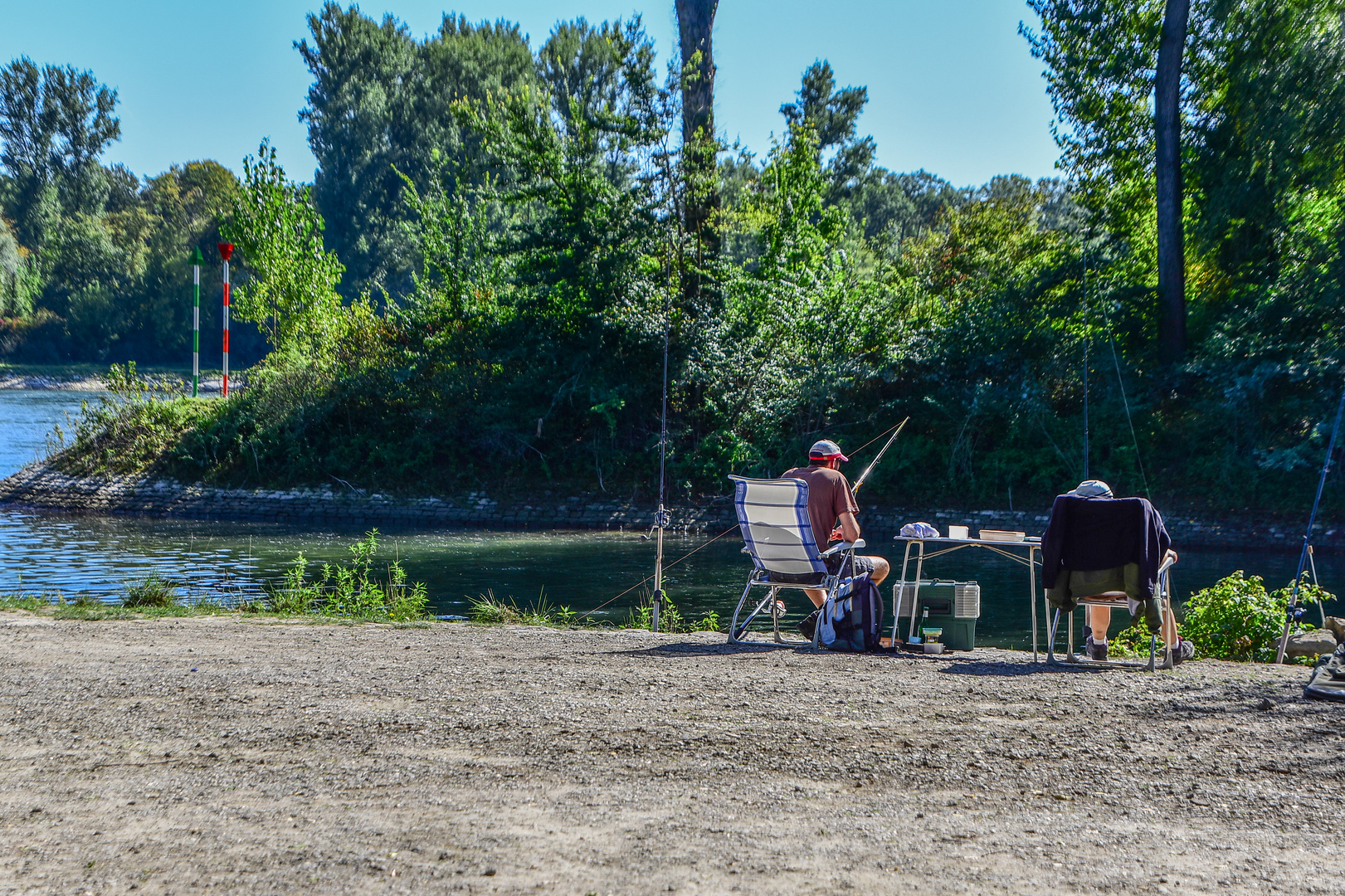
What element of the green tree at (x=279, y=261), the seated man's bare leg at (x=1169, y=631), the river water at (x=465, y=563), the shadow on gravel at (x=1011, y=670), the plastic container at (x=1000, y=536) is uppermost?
the green tree at (x=279, y=261)

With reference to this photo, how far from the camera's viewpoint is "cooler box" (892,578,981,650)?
7.36 m

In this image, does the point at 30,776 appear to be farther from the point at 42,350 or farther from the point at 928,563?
the point at 42,350

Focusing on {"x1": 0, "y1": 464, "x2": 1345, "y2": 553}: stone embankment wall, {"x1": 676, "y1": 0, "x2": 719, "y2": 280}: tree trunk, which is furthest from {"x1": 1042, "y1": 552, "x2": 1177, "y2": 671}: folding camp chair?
{"x1": 676, "y1": 0, "x2": 719, "y2": 280}: tree trunk

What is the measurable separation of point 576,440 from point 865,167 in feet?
99.6

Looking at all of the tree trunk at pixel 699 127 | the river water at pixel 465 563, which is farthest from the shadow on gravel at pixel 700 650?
the tree trunk at pixel 699 127

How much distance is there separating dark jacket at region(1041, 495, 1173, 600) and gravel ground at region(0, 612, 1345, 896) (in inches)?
26.6

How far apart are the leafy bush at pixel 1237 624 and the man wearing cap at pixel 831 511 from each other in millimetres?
2647

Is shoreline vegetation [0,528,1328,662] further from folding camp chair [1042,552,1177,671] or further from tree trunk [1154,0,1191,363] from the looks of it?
tree trunk [1154,0,1191,363]

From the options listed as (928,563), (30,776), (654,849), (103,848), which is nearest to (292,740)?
(30,776)

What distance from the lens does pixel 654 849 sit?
323 cm

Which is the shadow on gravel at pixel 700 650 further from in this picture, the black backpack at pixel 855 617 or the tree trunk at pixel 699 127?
the tree trunk at pixel 699 127

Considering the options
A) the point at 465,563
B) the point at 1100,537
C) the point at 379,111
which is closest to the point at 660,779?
the point at 1100,537

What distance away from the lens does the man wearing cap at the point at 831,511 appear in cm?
742

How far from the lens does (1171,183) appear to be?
21.2 metres
